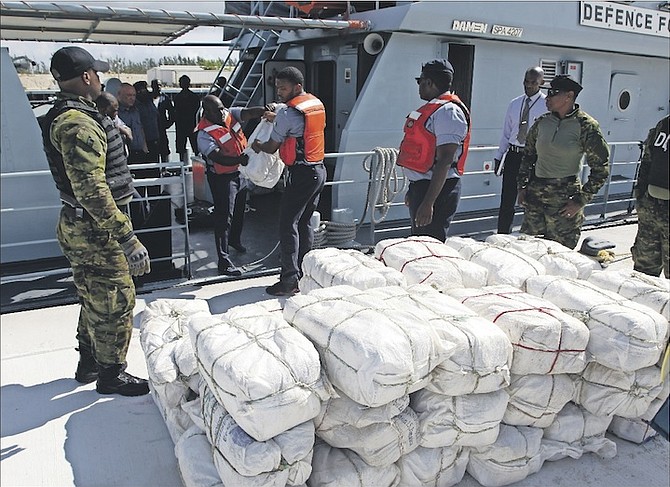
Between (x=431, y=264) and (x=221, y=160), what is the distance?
2530mm

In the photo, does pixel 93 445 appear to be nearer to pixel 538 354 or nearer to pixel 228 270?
pixel 538 354

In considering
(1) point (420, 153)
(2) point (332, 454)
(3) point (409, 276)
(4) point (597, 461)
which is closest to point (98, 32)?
(1) point (420, 153)

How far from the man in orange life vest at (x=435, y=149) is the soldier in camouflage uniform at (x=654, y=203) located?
1.22m

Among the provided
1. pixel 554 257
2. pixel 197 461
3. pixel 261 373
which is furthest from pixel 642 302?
pixel 197 461

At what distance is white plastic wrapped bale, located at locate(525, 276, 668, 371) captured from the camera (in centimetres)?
230

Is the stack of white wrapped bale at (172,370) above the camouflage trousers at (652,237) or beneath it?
beneath

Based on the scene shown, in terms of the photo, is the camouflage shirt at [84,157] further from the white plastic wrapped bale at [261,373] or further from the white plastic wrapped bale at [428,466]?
the white plastic wrapped bale at [428,466]

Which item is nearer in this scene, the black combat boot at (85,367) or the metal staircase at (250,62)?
the black combat boot at (85,367)

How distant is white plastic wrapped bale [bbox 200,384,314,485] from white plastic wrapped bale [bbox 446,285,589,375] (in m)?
0.91

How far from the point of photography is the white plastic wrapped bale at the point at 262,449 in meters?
1.81

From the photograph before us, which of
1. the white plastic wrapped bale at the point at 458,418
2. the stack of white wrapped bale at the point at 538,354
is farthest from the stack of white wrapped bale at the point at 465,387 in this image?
the stack of white wrapped bale at the point at 538,354

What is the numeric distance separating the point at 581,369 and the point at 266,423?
1.40 metres

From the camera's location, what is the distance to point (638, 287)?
2693mm

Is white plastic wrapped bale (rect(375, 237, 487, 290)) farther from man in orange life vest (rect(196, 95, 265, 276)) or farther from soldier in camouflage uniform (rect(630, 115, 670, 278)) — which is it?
man in orange life vest (rect(196, 95, 265, 276))
